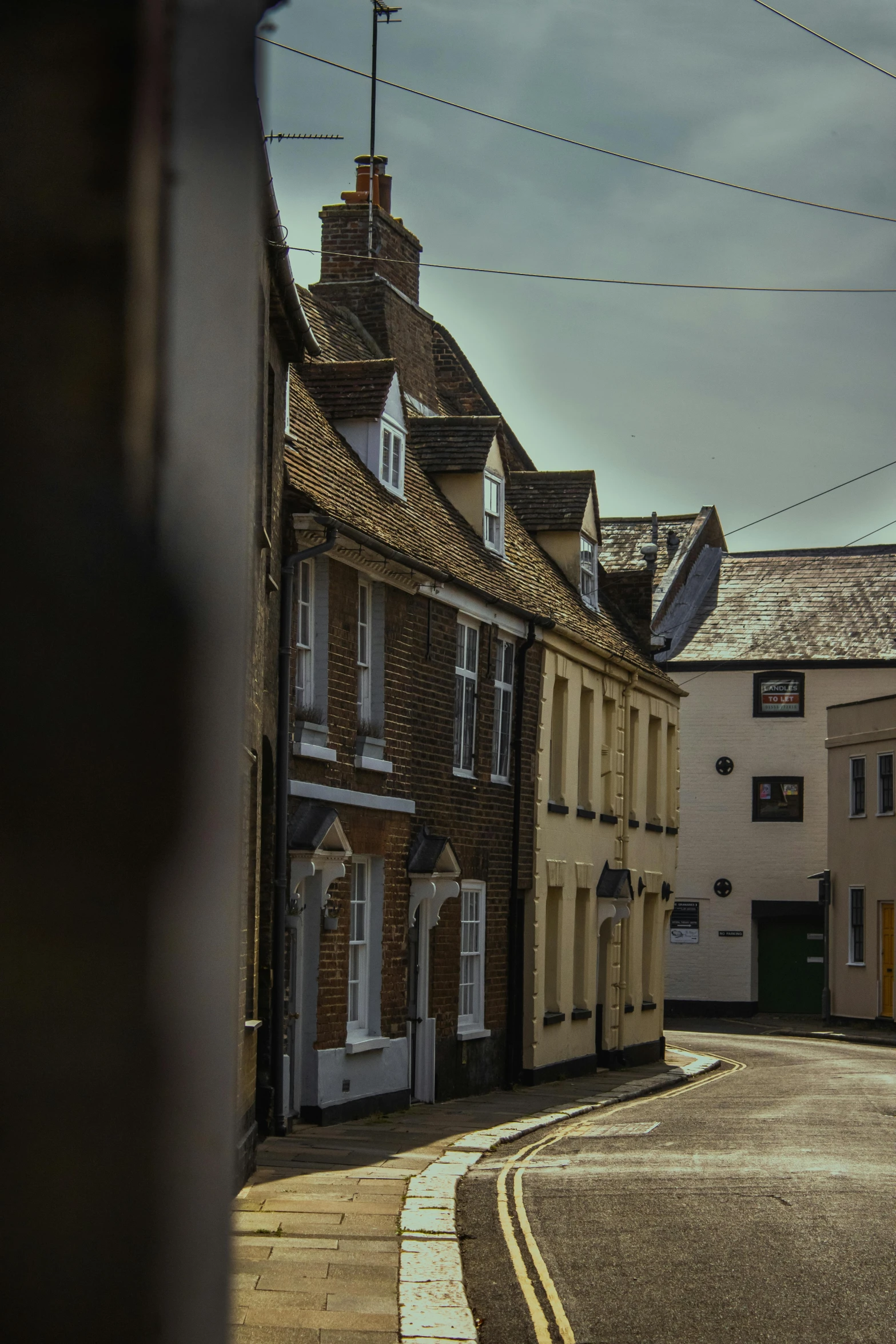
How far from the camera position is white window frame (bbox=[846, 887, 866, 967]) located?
38.4 meters

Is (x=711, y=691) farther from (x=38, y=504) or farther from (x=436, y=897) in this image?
(x=38, y=504)

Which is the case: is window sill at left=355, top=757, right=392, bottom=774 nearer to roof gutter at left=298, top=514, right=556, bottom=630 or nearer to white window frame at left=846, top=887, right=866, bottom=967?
roof gutter at left=298, top=514, right=556, bottom=630

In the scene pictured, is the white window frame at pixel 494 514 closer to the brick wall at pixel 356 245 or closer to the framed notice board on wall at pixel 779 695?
the brick wall at pixel 356 245

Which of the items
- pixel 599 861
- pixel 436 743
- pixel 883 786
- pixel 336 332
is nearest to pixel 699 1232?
pixel 436 743

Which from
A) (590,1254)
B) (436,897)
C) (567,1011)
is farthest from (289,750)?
(567,1011)

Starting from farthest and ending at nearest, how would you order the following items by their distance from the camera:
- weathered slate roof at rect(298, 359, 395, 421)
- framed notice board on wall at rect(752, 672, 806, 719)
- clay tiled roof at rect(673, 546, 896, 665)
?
clay tiled roof at rect(673, 546, 896, 665) → framed notice board on wall at rect(752, 672, 806, 719) → weathered slate roof at rect(298, 359, 395, 421)

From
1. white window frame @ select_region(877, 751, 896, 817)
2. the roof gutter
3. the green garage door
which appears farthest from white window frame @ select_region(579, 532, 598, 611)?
the green garage door

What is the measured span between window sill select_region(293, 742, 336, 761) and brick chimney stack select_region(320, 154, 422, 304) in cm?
1057

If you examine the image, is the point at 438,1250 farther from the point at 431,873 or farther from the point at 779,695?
the point at 779,695

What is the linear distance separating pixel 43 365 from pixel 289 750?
13.8 m

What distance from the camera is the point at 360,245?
23.9 metres

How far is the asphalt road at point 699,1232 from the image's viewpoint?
7.44m

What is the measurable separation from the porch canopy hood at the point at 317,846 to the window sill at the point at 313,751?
44cm

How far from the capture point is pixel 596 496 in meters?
27.0
